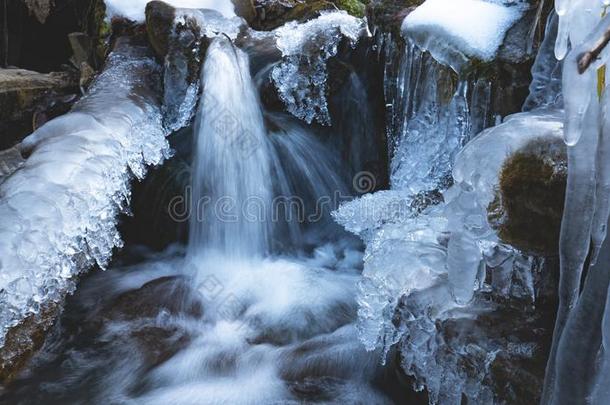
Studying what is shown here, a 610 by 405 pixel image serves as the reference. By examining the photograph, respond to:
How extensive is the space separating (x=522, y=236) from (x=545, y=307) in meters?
0.35

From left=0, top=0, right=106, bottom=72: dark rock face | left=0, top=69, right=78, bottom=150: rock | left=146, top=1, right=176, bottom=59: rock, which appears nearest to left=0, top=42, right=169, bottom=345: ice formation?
left=146, top=1, right=176, bottom=59: rock

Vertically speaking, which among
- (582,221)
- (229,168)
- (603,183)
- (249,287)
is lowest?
(249,287)

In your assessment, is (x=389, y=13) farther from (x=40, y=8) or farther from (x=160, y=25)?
(x=40, y=8)

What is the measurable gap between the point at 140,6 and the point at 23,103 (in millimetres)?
1528

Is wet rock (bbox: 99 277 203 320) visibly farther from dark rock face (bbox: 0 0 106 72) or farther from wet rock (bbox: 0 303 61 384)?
dark rock face (bbox: 0 0 106 72)

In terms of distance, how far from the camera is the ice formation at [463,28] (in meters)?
3.27

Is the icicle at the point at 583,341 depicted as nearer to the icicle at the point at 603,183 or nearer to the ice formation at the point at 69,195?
the icicle at the point at 603,183

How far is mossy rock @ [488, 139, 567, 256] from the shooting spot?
78.7 inches

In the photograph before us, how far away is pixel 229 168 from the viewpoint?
447cm

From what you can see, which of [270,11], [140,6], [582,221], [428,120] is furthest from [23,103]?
[582,221]

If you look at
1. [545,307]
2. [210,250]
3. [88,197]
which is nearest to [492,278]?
[545,307]

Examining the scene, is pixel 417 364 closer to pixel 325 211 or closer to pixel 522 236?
pixel 522 236

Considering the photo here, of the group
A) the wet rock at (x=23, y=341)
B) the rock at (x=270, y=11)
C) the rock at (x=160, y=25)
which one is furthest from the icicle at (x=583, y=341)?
the rock at (x=270, y=11)

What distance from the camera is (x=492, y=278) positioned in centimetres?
238
